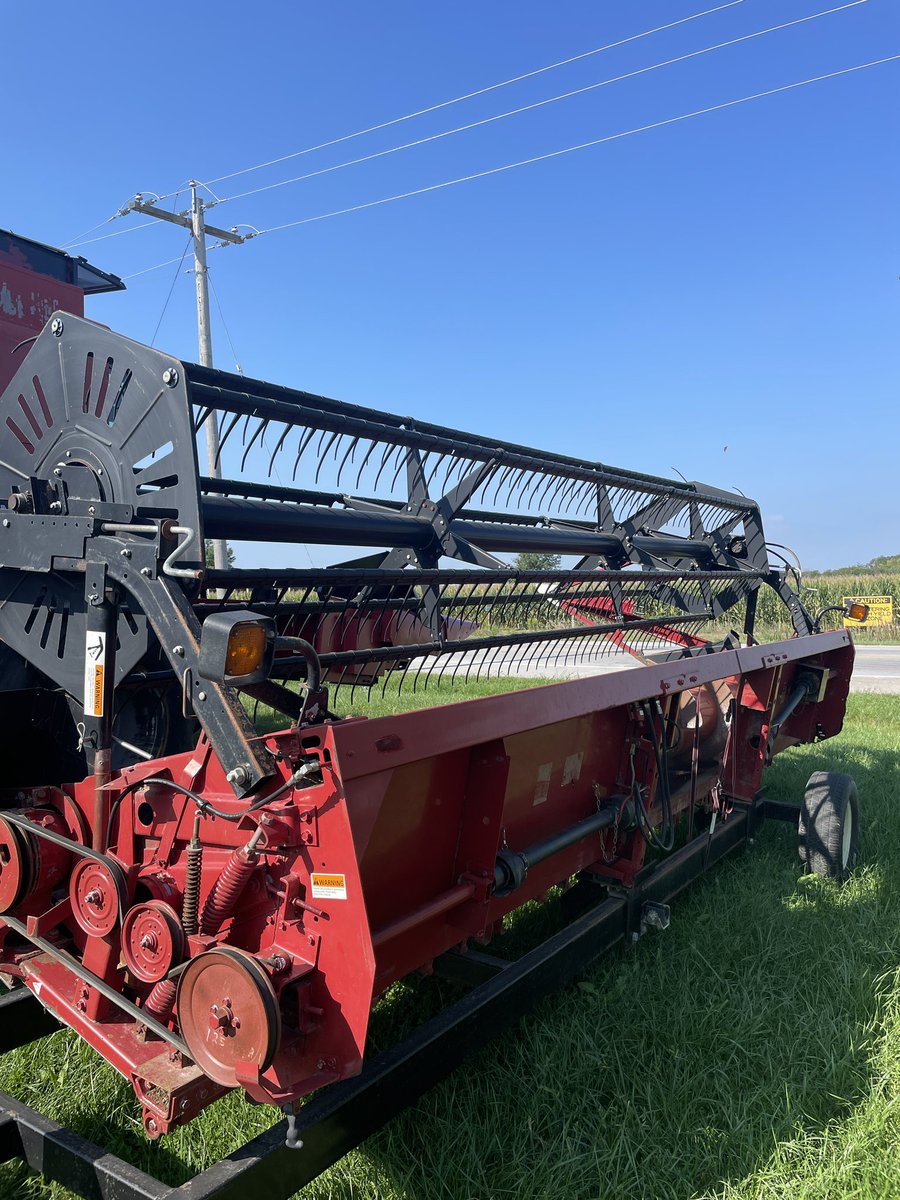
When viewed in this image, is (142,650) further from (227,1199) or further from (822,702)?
(822,702)

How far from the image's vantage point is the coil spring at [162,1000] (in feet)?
6.17

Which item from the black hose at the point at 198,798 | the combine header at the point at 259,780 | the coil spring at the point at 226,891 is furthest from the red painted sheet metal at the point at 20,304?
the coil spring at the point at 226,891

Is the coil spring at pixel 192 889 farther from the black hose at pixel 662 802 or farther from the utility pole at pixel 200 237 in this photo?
the utility pole at pixel 200 237

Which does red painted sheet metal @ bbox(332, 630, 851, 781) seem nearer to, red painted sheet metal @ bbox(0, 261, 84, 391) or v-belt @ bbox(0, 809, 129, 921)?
v-belt @ bbox(0, 809, 129, 921)

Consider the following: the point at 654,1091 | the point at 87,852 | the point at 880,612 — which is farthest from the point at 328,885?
the point at 880,612

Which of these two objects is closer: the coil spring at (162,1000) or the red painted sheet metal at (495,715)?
the red painted sheet metal at (495,715)

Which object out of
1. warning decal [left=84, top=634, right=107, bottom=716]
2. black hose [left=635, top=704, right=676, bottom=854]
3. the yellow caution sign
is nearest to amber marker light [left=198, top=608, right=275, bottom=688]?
warning decal [left=84, top=634, right=107, bottom=716]

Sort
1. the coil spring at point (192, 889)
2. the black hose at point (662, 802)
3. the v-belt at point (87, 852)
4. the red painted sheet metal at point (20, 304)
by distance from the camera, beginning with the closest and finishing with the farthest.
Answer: the coil spring at point (192, 889) < the v-belt at point (87, 852) < the black hose at point (662, 802) < the red painted sheet metal at point (20, 304)

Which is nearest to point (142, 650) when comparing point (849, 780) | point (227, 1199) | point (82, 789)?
point (82, 789)

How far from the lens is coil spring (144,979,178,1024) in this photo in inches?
74.1

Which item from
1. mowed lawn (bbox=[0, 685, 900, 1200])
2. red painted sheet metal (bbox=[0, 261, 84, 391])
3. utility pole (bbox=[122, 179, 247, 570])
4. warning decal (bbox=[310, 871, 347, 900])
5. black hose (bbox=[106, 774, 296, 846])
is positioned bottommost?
mowed lawn (bbox=[0, 685, 900, 1200])

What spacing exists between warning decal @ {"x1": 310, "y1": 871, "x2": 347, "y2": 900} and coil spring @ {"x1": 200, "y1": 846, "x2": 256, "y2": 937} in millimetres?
161

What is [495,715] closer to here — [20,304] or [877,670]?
[20,304]

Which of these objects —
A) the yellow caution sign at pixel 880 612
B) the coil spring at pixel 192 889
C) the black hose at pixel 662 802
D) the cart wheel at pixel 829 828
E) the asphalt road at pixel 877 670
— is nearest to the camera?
the coil spring at pixel 192 889
